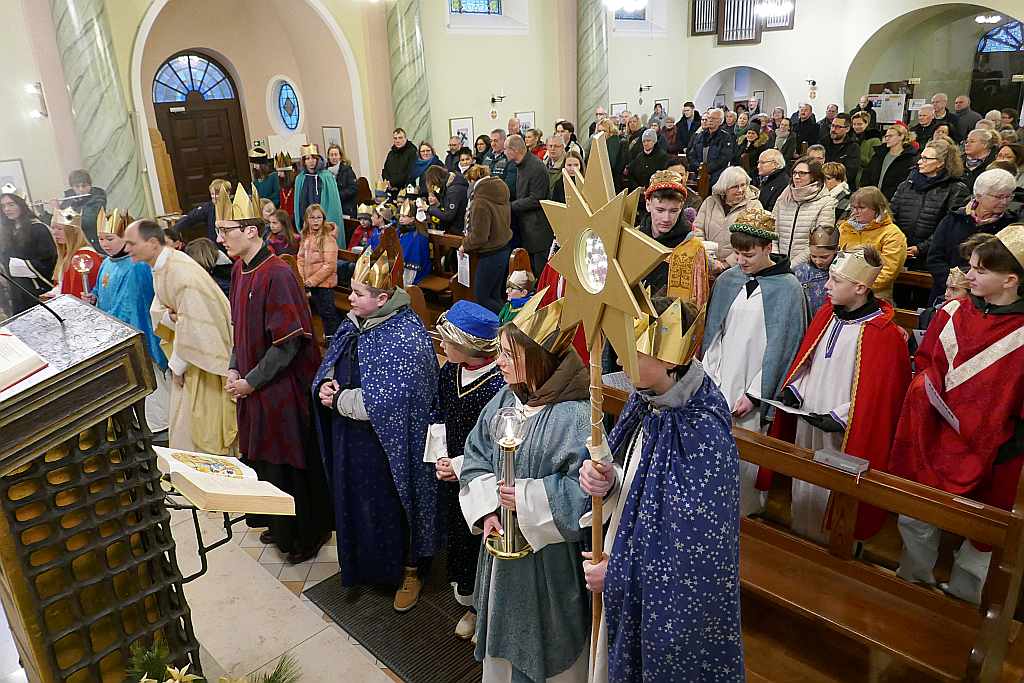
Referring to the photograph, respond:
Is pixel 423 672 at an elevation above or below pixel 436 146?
below

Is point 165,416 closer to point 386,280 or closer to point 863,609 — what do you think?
point 386,280

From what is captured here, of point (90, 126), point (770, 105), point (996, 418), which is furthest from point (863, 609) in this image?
point (770, 105)

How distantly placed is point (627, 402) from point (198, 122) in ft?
40.4

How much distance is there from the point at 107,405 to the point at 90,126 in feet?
28.1

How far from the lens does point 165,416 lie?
5285 mm

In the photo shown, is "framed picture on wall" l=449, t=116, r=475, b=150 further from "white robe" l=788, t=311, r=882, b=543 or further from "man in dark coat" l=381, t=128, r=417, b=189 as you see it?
"white robe" l=788, t=311, r=882, b=543

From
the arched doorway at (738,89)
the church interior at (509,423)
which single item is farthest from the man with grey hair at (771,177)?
the arched doorway at (738,89)

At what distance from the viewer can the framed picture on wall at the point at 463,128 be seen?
13258mm

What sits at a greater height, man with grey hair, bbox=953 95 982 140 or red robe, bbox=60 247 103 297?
man with grey hair, bbox=953 95 982 140

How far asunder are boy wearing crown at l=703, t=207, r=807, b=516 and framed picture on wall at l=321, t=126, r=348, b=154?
9872 millimetres

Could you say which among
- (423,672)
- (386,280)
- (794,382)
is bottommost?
(423,672)


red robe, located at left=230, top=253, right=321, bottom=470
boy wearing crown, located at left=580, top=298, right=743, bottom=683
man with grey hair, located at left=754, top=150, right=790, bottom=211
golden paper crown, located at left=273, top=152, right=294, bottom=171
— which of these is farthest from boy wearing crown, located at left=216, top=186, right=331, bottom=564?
golden paper crown, located at left=273, top=152, right=294, bottom=171

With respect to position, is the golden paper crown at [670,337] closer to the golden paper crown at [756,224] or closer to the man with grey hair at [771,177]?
the golden paper crown at [756,224]

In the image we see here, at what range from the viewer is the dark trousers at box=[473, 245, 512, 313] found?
6.94 metres
